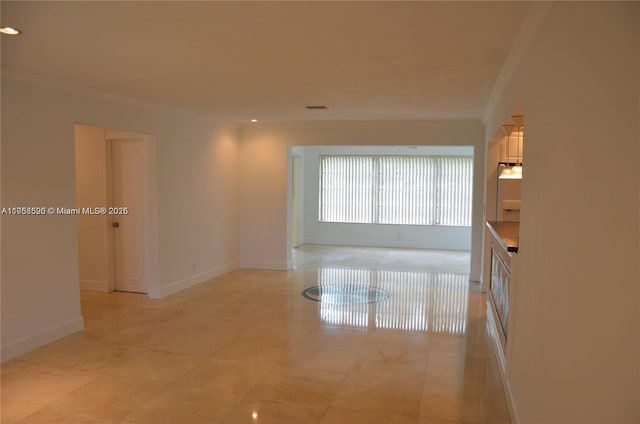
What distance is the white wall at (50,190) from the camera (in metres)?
4.23

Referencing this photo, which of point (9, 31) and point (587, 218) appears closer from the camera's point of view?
point (587, 218)

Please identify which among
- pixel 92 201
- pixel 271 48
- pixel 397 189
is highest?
pixel 271 48

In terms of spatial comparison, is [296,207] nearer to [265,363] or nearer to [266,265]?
[266,265]

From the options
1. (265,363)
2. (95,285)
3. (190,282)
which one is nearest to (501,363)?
(265,363)

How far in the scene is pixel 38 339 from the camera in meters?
4.53

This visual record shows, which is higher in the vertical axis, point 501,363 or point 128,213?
point 128,213

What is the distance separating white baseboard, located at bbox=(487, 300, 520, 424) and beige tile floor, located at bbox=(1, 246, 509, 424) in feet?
0.19

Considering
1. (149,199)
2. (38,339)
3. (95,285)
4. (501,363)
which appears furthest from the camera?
(95,285)

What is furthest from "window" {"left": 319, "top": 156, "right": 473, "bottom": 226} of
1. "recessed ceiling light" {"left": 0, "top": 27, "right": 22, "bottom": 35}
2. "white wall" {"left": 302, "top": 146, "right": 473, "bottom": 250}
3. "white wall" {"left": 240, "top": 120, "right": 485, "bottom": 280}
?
"recessed ceiling light" {"left": 0, "top": 27, "right": 22, "bottom": 35}

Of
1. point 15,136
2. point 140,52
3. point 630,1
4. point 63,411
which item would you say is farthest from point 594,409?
point 15,136

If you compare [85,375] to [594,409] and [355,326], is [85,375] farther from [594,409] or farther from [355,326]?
[594,409]

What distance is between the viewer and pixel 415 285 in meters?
7.35

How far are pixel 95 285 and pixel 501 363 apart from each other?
5.59 m

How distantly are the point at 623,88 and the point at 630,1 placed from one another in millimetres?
297
